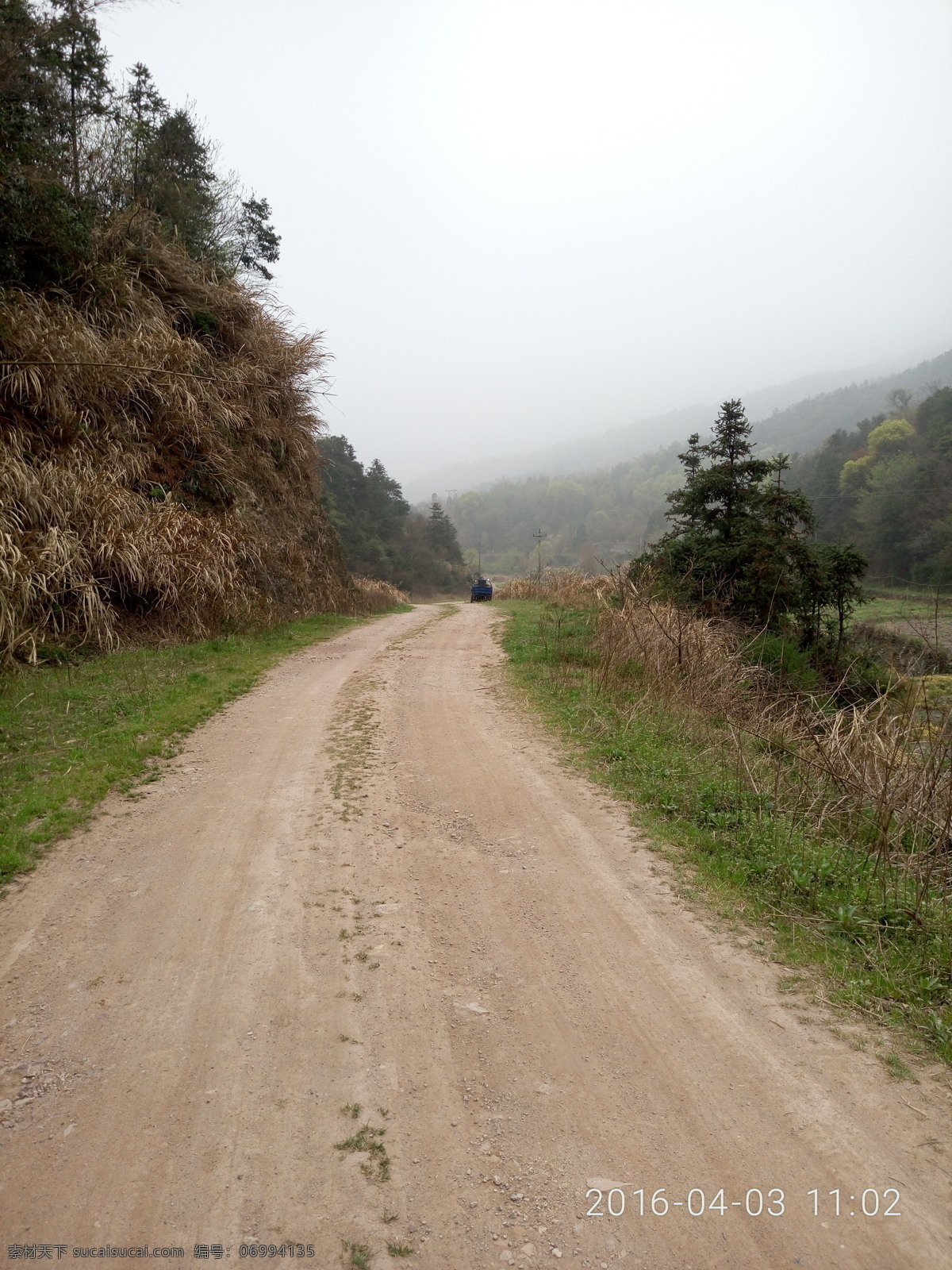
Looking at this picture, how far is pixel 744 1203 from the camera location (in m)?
2.20

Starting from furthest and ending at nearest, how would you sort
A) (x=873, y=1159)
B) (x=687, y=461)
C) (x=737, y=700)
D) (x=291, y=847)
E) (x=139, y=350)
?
(x=687, y=461)
(x=139, y=350)
(x=737, y=700)
(x=291, y=847)
(x=873, y=1159)

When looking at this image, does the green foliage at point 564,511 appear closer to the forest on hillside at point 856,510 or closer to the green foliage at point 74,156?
the forest on hillside at point 856,510

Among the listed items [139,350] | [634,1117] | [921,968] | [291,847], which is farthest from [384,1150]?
[139,350]

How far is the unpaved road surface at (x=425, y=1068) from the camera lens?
211 centimetres

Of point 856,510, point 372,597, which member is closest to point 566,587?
point 372,597

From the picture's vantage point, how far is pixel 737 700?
852cm

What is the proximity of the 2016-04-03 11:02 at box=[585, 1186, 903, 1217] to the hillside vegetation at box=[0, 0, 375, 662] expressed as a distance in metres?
8.52

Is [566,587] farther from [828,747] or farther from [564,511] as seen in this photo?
[564,511]

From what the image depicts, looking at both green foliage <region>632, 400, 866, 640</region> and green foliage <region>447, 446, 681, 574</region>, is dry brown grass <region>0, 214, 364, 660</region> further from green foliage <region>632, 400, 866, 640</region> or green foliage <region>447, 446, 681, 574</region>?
green foliage <region>447, 446, 681, 574</region>

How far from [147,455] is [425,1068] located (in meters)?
12.9

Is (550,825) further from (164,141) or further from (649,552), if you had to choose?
(164,141)

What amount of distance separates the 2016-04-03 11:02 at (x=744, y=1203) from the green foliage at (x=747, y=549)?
40.7 feet

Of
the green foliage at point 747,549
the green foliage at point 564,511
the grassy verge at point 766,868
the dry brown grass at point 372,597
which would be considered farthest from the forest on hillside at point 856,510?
the dry brown grass at point 372,597

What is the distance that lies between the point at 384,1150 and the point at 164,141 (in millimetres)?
23502
